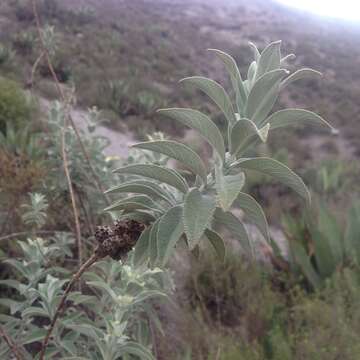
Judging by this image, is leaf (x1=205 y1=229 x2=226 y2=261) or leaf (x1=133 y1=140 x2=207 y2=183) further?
leaf (x1=205 y1=229 x2=226 y2=261)

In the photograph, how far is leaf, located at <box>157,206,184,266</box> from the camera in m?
0.87

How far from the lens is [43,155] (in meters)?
4.58

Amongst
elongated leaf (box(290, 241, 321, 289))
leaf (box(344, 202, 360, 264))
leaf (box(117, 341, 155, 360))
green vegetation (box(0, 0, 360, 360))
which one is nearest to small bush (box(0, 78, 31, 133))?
green vegetation (box(0, 0, 360, 360))

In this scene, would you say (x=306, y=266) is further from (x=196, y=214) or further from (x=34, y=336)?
(x=196, y=214)

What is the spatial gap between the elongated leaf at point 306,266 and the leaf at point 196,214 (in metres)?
2.83

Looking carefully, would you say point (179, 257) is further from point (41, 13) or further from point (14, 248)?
point (41, 13)

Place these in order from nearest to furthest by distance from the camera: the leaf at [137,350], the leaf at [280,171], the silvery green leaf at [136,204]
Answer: the leaf at [280,171] → the silvery green leaf at [136,204] → the leaf at [137,350]

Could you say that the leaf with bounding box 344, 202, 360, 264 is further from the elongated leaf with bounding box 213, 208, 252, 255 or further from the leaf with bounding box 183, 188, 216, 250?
the leaf with bounding box 183, 188, 216, 250

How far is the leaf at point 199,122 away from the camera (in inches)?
35.7

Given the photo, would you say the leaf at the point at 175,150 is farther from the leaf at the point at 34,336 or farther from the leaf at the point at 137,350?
the leaf at the point at 34,336

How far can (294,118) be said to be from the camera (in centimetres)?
96

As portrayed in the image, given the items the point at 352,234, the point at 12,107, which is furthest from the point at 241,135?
the point at 12,107

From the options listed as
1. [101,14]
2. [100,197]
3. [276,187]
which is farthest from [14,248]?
[101,14]

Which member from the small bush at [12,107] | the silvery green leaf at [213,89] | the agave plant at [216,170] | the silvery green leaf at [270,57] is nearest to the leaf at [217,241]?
the agave plant at [216,170]
